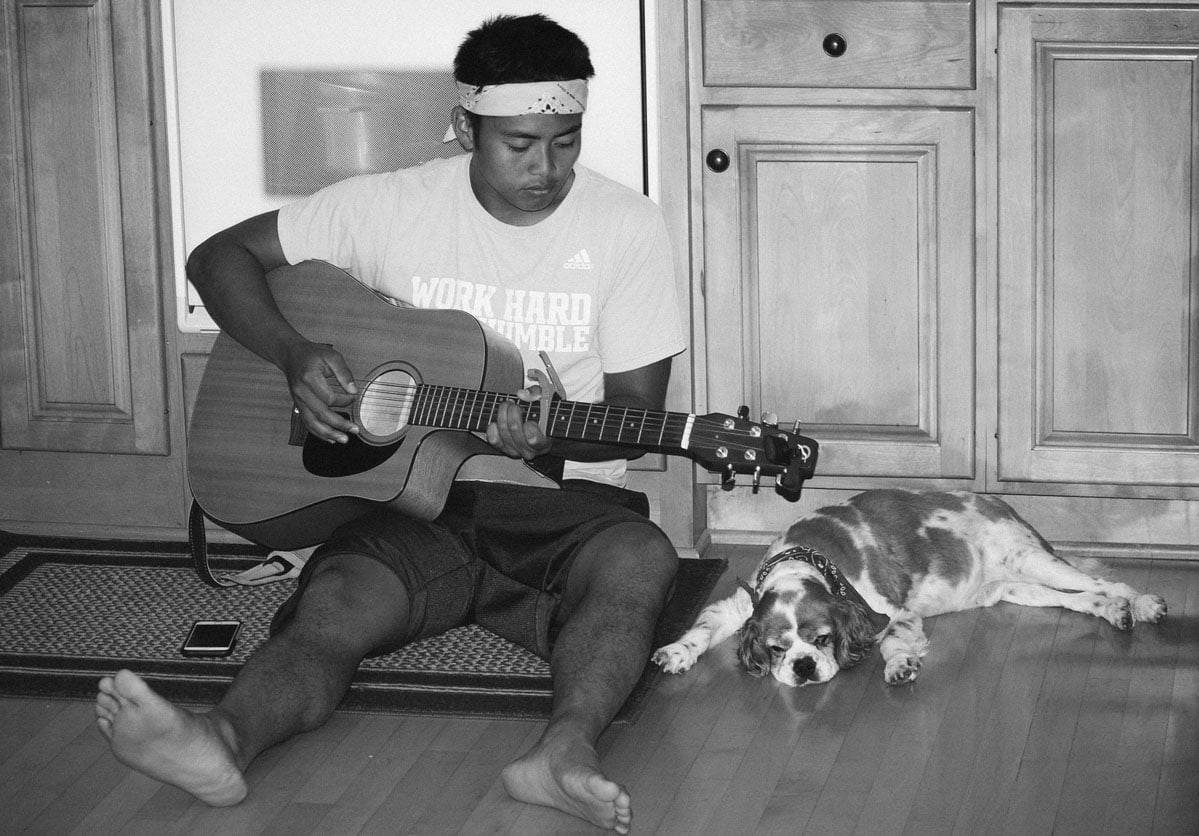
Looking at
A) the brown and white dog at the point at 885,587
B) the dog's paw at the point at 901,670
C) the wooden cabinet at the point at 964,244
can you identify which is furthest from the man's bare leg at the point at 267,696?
the wooden cabinet at the point at 964,244

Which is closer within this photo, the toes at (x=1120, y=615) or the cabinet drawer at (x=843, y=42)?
the toes at (x=1120, y=615)

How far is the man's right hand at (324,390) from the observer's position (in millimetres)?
2594

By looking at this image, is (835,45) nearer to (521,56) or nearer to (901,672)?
(521,56)

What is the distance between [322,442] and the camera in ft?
8.74

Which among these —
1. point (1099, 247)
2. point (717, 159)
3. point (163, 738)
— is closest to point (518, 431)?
point (163, 738)

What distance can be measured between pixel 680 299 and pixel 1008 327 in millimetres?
700

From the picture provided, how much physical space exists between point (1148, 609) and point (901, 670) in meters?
0.59

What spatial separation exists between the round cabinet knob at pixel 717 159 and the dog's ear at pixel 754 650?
105 cm

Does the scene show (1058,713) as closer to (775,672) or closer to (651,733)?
(775,672)

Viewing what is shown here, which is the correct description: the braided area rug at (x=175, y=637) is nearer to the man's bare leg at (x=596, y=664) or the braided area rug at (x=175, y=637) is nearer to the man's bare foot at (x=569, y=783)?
the man's bare leg at (x=596, y=664)

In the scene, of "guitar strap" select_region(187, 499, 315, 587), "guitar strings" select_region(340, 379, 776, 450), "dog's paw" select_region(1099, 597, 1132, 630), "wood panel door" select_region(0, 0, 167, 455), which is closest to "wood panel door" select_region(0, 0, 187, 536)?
"wood panel door" select_region(0, 0, 167, 455)

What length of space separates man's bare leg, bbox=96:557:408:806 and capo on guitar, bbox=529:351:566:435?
0.35 meters

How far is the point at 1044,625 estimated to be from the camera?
2863 millimetres

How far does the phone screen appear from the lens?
276 cm
